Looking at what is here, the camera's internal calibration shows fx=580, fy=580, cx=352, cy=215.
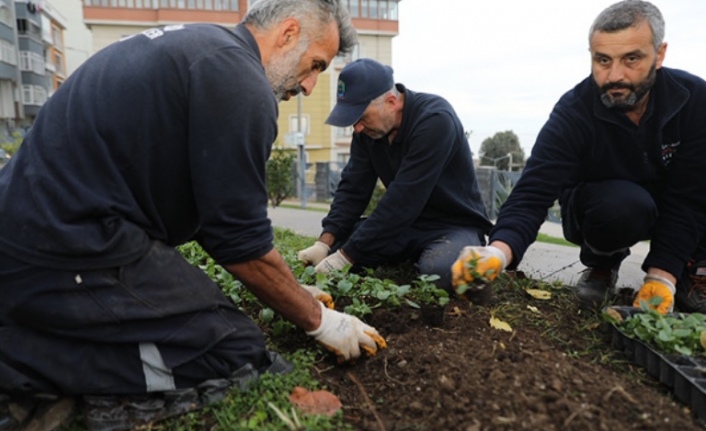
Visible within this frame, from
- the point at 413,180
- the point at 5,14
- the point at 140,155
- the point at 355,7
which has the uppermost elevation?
the point at 355,7

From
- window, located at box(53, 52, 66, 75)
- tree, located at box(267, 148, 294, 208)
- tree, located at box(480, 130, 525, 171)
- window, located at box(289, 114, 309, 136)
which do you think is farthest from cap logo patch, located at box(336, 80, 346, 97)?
window, located at box(53, 52, 66, 75)

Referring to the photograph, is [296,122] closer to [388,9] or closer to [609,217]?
[388,9]

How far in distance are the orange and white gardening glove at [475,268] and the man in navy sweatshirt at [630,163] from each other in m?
0.03

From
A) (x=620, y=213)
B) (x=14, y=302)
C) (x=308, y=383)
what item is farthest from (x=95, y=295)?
(x=620, y=213)

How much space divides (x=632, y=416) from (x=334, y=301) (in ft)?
5.02

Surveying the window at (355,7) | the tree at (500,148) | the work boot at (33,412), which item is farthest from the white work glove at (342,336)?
the window at (355,7)

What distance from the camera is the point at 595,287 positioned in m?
3.33

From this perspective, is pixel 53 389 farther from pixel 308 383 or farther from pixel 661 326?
pixel 661 326

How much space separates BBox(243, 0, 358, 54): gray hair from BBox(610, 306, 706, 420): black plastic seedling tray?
5.58ft

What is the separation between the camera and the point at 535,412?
1.65 m

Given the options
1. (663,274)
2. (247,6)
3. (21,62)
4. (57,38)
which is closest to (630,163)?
(663,274)

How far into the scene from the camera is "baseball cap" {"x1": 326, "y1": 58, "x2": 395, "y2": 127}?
3.49 meters

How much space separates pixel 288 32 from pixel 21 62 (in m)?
43.3

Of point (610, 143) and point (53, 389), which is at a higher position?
point (610, 143)
